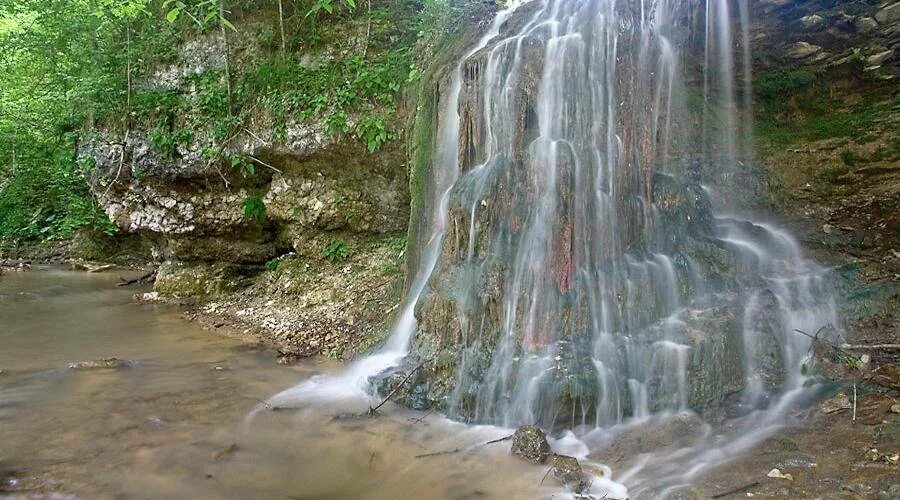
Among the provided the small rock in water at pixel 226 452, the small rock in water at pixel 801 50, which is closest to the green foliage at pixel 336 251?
the small rock in water at pixel 226 452

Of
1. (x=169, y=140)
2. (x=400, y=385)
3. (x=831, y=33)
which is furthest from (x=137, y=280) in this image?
(x=831, y=33)

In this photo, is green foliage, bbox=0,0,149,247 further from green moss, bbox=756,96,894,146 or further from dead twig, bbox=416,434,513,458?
green moss, bbox=756,96,894,146

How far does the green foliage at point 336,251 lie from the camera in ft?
30.3

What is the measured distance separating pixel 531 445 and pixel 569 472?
1.31ft

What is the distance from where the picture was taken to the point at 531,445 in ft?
13.6

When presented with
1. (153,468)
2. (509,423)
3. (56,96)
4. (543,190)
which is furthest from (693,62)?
(56,96)

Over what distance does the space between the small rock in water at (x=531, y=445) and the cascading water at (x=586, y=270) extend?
36 cm

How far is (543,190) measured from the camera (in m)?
5.55

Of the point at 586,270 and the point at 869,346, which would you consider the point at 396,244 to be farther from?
the point at 869,346

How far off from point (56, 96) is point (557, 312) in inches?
656

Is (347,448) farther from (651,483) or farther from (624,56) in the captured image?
(624,56)

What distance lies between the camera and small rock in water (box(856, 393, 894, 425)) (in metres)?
4.19

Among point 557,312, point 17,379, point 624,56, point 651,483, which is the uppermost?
point 624,56

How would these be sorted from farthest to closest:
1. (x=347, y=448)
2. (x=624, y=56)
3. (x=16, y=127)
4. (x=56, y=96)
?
(x=16, y=127)
(x=56, y=96)
(x=624, y=56)
(x=347, y=448)
